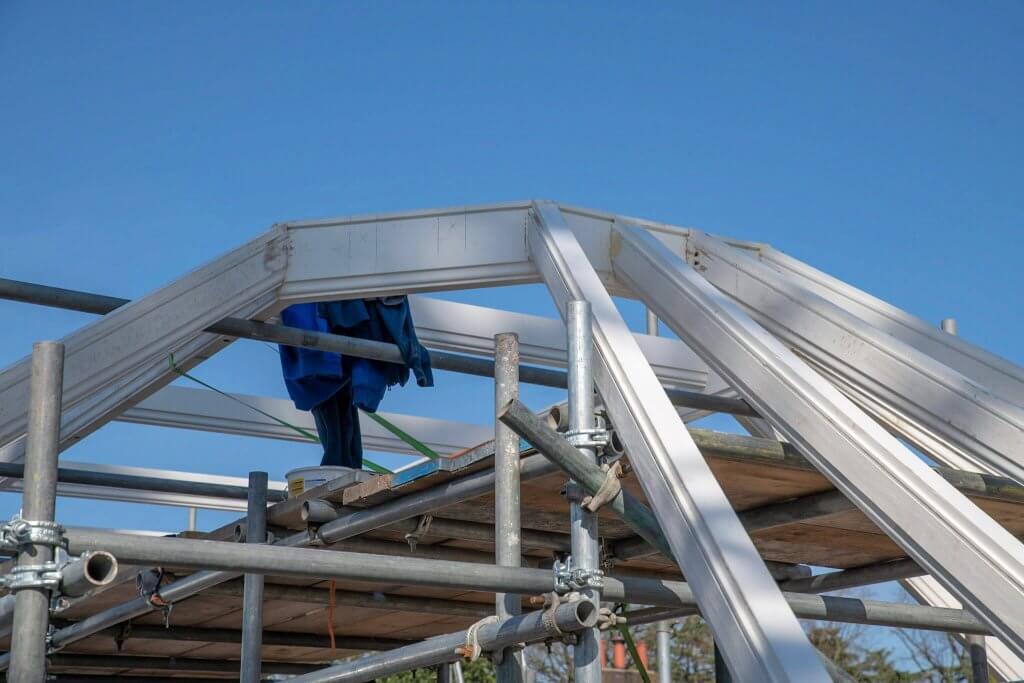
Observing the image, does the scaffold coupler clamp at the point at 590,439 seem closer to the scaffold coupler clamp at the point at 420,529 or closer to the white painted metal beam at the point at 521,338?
the scaffold coupler clamp at the point at 420,529

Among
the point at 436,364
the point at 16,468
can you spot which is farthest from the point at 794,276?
the point at 16,468

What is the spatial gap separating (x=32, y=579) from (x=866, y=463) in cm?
216

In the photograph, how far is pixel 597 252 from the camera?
5.74m

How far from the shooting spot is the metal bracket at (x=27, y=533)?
3123 mm

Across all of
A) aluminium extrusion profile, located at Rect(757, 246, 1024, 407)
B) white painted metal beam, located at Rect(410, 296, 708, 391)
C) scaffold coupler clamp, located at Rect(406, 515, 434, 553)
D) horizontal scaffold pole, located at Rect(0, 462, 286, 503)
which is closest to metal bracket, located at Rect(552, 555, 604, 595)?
scaffold coupler clamp, located at Rect(406, 515, 434, 553)

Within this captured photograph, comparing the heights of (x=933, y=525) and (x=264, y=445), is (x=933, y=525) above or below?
below

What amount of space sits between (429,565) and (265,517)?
2415mm

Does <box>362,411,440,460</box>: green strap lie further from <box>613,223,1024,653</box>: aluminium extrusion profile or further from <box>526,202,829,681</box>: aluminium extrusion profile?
<box>526,202,829,681</box>: aluminium extrusion profile

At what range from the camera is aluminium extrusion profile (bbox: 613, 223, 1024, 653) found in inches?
123

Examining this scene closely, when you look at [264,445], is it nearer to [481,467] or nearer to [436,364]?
[436,364]

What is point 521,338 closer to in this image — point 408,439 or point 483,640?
point 408,439

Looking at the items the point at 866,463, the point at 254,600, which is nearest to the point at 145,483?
the point at 254,600

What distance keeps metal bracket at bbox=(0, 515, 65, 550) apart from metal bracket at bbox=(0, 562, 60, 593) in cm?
6

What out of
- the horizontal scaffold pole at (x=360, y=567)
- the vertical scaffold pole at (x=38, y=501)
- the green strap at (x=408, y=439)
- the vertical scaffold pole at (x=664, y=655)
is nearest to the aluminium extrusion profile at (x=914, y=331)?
the horizontal scaffold pole at (x=360, y=567)
